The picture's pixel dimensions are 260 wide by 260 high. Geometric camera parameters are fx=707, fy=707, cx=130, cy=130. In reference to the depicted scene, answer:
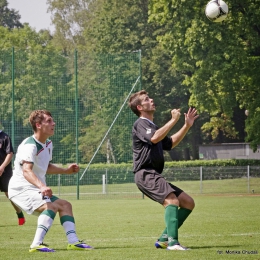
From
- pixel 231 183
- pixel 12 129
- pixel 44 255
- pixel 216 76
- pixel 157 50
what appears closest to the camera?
pixel 44 255

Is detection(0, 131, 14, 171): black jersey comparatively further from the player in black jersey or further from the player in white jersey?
the player in black jersey

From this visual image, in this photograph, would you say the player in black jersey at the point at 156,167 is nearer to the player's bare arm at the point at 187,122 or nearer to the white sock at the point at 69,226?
the player's bare arm at the point at 187,122

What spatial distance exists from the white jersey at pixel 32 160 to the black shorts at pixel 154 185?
4.04ft

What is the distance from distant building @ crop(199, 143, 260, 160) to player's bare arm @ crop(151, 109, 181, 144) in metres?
39.0

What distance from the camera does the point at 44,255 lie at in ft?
27.3

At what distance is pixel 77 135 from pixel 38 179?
1893cm

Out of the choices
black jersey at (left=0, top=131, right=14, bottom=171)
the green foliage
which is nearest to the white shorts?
black jersey at (left=0, top=131, right=14, bottom=171)

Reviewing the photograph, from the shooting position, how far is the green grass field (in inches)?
328

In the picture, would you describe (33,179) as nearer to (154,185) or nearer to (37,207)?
(37,207)

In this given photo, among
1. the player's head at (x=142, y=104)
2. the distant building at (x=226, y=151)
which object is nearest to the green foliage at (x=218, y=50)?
the distant building at (x=226, y=151)

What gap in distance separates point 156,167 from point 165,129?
2.52 ft

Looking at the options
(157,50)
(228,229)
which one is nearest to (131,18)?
(157,50)

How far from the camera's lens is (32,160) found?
859cm

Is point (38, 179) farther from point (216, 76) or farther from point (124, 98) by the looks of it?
point (216, 76)
